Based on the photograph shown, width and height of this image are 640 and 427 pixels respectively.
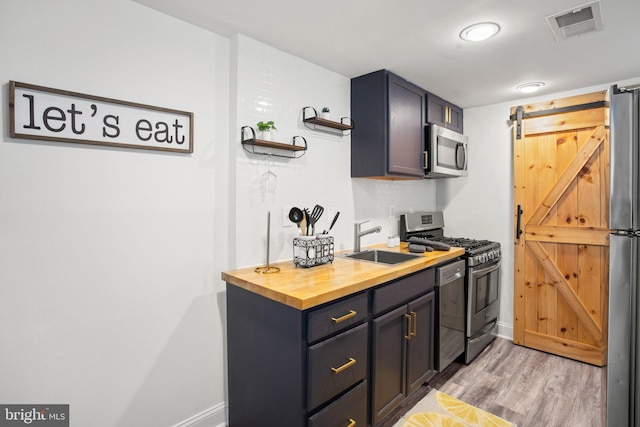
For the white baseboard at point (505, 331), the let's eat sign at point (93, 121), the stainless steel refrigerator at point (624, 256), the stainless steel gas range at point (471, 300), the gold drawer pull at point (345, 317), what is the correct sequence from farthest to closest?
the white baseboard at point (505, 331) → the stainless steel gas range at point (471, 300) → the gold drawer pull at point (345, 317) → the let's eat sign at point (93, 121) → the stainless steel refrigerator at point (624, 256)

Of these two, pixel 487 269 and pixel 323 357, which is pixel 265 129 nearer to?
pixel 323 357

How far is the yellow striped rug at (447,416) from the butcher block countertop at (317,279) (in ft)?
3.04

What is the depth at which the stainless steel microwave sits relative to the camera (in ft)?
9.62

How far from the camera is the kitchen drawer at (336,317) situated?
149 cm

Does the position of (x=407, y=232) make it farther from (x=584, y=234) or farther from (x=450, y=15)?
(x=450, y=15)

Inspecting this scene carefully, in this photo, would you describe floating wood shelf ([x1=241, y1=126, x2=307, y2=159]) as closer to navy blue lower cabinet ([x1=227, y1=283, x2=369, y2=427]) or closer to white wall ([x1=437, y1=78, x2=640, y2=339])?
navy blue lower cabinet ([x1=227, y1=283, x2=369, y2=427])

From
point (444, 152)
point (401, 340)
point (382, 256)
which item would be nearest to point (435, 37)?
point (444, 152)

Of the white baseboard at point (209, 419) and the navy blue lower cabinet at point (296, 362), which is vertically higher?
the navy blue lower cabinet at point (296, 362)

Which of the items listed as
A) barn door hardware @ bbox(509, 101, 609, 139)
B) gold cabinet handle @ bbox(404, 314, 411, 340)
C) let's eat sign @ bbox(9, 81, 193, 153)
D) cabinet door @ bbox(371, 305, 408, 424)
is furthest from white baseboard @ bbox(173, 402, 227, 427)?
barn door hardware @ bbox(509, 101, 609, 139)

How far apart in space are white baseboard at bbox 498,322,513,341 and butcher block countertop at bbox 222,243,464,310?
1.68 m

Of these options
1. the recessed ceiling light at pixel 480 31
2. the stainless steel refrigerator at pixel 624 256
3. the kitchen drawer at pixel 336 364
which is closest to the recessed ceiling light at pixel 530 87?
the recessed ceiling light at pixel 480 31

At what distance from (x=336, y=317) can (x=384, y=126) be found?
4.98 feet

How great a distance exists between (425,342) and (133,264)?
1.91 meters

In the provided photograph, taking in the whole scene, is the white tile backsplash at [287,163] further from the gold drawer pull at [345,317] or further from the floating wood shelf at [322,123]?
the gold drawer pull at [345,317]
